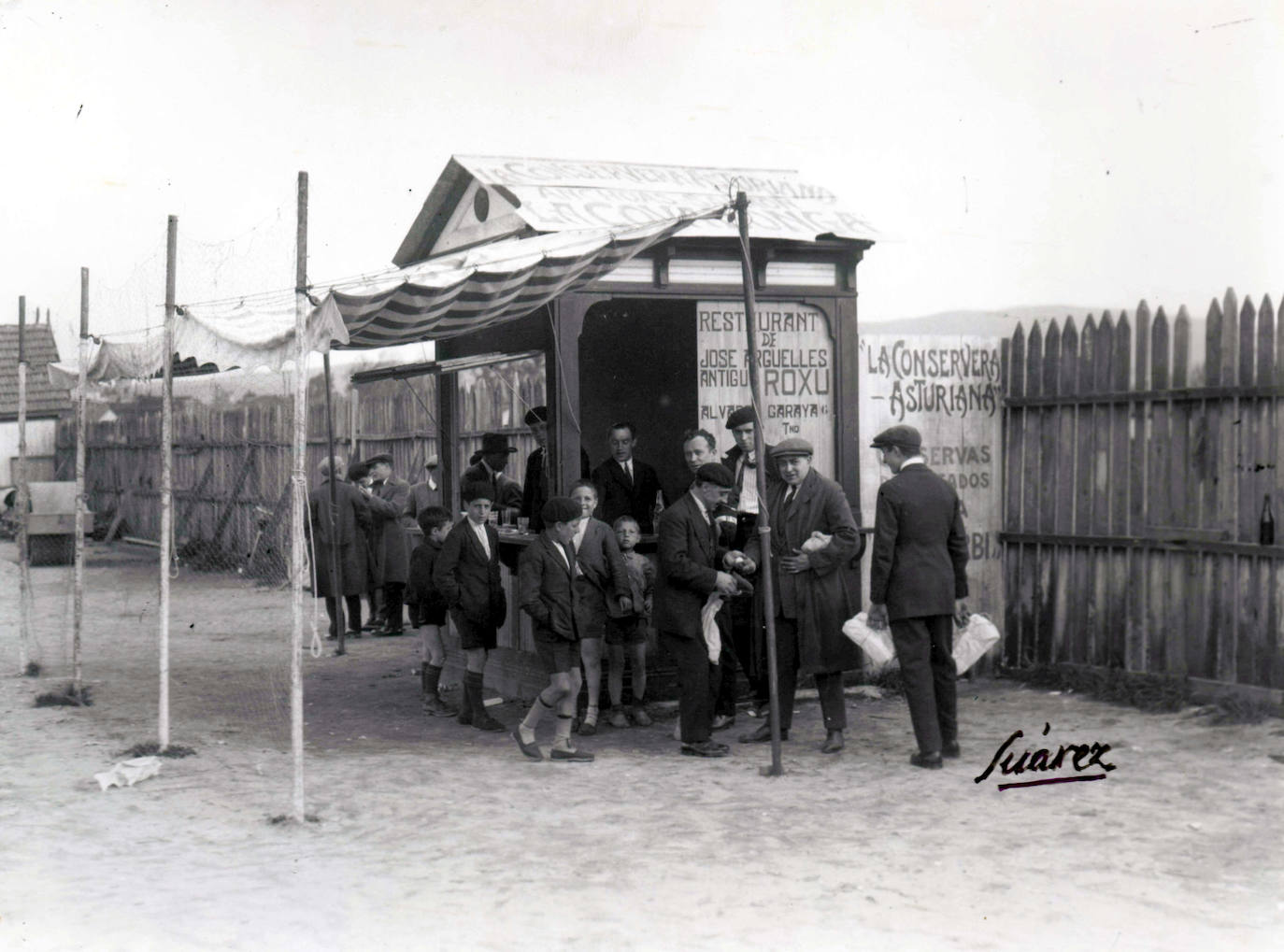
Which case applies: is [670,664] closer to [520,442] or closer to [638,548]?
[638,548]

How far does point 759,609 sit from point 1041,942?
3907 millimetres

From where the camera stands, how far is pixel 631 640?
9.29 meters

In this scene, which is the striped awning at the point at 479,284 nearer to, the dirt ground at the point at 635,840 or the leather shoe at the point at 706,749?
the dirt ground at the point at 635,840

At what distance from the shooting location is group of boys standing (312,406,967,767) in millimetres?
7922

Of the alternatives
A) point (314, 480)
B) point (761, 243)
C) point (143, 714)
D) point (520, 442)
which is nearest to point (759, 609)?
point (761, 243)

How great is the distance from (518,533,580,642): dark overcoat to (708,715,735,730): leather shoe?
1.38 m

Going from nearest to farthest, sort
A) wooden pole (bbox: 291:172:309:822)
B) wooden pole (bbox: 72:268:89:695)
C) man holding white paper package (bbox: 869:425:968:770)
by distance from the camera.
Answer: wooden pole (bbox: 291:172:309:822), man holding white paper package (bbox: 869:425:968:770), wooden pole (bbox: 72:268:89:695)

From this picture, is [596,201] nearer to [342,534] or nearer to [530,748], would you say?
[530,748]

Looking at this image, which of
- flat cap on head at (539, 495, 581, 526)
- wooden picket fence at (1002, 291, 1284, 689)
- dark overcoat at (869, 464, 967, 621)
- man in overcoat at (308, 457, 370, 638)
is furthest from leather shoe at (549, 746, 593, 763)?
man in overcoat at (308, 457, 370, 638)

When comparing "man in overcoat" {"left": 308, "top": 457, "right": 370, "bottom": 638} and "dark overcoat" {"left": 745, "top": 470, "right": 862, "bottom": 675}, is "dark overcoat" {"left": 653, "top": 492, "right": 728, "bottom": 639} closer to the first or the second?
"dark overcoat" {"left": 745, "top": 470, "right": 862, "bottom": 675}

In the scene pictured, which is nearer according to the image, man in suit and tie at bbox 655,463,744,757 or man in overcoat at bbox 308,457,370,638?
man in suit and tie at bbox 655,463,744,757

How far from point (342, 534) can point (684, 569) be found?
19.8 ft

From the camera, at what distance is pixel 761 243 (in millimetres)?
9930

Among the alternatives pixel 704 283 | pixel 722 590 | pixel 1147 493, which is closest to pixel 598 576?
pixel 722 590
